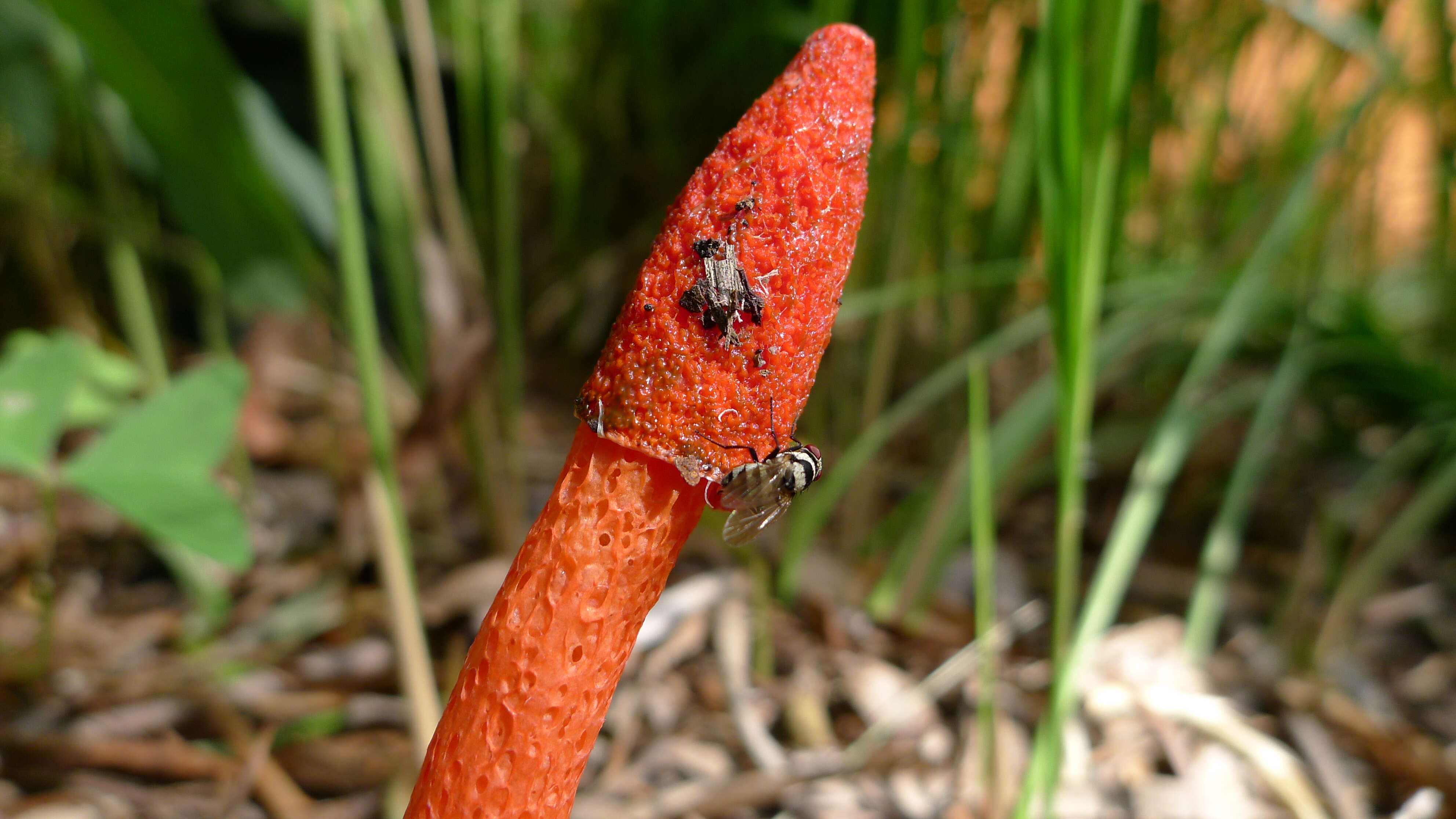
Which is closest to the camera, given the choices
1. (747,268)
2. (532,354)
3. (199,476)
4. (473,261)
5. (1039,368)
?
(747,268)

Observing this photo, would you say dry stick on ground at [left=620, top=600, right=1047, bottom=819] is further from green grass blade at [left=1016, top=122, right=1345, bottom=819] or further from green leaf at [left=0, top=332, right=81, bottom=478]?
green leaf at [left=0, top=332, right=81, bottom=478]

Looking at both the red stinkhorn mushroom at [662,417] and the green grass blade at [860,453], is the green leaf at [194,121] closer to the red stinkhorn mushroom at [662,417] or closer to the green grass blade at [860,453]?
the green grass blade at [860,453]

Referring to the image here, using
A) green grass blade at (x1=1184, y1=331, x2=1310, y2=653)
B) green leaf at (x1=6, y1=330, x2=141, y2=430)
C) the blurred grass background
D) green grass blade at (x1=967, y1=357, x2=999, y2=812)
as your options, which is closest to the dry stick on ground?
green grass blade at (x1=967, y1=357, x2=999, y2=812)

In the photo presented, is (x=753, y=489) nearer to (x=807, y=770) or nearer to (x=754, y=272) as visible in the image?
(x=754, y=272)

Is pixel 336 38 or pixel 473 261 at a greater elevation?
pixel 336 38

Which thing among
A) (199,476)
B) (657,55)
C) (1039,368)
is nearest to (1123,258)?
(1039,368)

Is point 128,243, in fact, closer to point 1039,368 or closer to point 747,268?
point 747,268

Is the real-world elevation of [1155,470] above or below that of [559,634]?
above

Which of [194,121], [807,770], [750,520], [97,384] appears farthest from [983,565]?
[97,384]
